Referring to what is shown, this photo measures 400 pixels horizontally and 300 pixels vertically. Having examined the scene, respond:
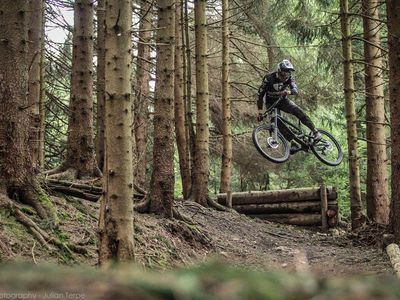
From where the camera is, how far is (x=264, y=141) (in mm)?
12203

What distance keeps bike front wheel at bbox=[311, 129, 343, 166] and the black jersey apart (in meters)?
1.69

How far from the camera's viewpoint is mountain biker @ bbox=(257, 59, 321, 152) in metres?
10.9

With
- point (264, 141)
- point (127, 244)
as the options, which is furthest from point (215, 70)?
point (127, 244)

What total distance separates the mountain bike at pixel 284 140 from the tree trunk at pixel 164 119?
3.41 meters

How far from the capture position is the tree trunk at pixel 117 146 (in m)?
4.46

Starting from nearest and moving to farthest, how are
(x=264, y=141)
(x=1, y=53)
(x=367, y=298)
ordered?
(x=367, y=298) < (x=1, y=53) < (x=264, y=141)

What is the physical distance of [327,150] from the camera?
12.4 meters

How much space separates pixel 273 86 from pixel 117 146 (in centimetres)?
726

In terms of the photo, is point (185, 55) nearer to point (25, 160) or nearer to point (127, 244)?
point (25, 160)

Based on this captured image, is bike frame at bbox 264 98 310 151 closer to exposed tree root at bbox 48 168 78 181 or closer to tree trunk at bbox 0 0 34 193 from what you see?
exposed tree root at bbox 48 168 78 181

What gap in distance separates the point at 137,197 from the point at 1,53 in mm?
4076

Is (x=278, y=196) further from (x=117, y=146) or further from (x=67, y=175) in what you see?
(x=117, y=146)

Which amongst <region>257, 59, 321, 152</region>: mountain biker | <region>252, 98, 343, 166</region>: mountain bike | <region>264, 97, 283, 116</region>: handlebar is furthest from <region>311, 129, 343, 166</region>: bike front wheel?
<region>264, 97, 283, 116</region>: handlebar

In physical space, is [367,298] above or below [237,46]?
below
